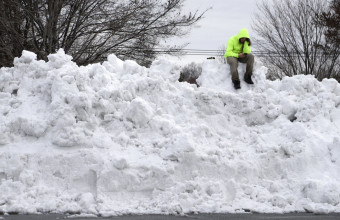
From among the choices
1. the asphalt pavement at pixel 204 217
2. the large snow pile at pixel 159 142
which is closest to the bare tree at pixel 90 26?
the large snow pile at pixel 159 142

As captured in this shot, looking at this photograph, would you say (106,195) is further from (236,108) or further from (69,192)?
(236,108)

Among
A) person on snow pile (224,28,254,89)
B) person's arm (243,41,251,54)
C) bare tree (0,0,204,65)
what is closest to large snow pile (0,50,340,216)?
person on snow pile (224,28,254,89)

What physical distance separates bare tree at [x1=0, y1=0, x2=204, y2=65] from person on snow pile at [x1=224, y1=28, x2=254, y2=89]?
17.8 feet

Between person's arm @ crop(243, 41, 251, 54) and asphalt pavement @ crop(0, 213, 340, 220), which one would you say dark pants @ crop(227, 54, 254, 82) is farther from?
asphalt pavement @ crop(0, 213, 340, 220)

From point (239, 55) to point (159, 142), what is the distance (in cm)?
323

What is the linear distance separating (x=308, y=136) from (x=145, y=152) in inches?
114

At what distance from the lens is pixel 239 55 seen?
33.9 ft

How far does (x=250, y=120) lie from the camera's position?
9.29m

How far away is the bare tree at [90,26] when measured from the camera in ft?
46.4

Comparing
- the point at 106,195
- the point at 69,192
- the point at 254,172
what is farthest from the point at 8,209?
the point at 254,172

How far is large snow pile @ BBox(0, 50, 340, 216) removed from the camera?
7.22m

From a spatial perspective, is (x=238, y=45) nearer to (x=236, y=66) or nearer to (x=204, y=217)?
(x=236, y=66)

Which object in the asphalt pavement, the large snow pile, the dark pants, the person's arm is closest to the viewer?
the asphalt pavement

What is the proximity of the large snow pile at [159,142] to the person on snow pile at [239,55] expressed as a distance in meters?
0.22
